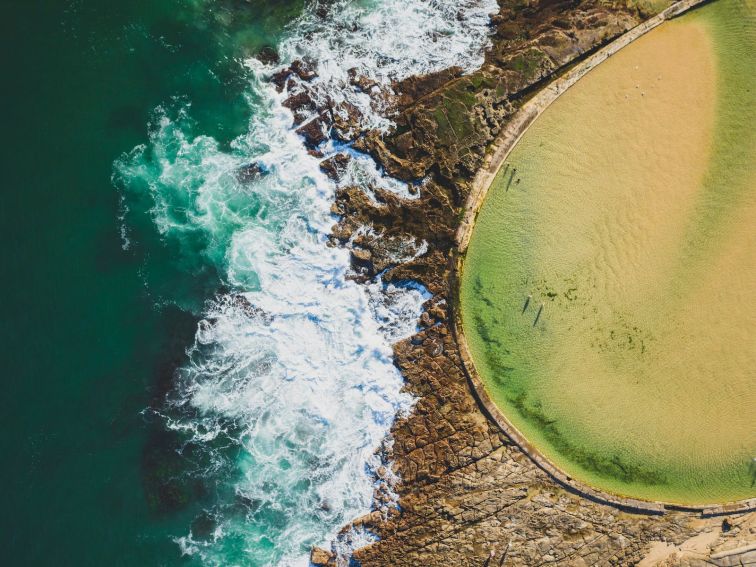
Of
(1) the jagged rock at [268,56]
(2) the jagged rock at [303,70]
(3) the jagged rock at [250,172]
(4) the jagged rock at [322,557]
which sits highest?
(1) the jagged rock at [268,56]

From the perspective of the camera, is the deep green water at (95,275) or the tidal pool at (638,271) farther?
the deep green water at (95,275)

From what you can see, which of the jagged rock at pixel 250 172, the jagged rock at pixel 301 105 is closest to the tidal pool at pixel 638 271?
the jagged rock at pixel 301 105

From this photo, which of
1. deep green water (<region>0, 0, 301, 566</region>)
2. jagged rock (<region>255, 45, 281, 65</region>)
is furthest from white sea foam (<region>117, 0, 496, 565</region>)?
deep green water (<region>0, 0, 301, 566</region>)

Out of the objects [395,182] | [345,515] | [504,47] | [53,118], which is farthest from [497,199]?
[53,118]

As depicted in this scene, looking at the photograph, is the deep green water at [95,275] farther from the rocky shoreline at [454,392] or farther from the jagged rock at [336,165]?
the rocky shoreline at [454,392]

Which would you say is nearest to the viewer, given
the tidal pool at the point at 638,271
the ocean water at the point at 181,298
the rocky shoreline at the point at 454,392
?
the tidal pool at the point at 638,271

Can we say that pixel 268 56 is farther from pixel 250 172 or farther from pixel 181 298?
pixel 181 298

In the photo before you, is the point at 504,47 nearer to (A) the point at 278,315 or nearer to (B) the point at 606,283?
(B) the point at 606,283

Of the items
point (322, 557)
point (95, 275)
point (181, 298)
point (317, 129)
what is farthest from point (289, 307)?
point (322, 557)
